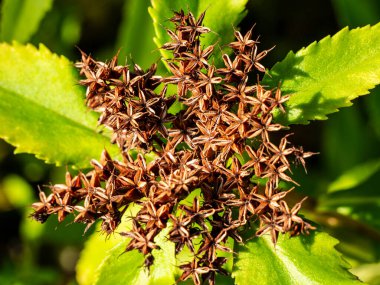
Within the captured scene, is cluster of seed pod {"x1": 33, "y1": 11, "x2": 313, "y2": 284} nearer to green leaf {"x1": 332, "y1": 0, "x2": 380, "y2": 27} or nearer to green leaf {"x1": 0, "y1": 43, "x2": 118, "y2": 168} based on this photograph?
green leaf {"x1": 0, "y1": 43, "x2": 118, "y2": 168}

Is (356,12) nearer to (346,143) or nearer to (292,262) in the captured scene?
(346,143)

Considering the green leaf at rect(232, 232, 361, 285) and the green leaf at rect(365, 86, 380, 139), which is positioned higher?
the green leaf at rect(365, 86, 380, 139)

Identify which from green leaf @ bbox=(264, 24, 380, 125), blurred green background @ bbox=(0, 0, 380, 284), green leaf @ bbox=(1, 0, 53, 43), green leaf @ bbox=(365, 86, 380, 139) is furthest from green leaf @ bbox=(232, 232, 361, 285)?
green leaf @ bbox=(1, 0, 53, 43)

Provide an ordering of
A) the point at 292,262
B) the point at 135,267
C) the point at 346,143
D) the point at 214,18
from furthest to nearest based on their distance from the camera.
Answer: the point at 346,143 → the point at 214,18 → the point at 135,267 → the point at 292,262

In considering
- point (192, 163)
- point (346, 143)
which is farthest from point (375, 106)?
point (192, 163)

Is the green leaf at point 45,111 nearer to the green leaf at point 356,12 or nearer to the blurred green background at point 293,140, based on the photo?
the blurred green background at point 293,140
